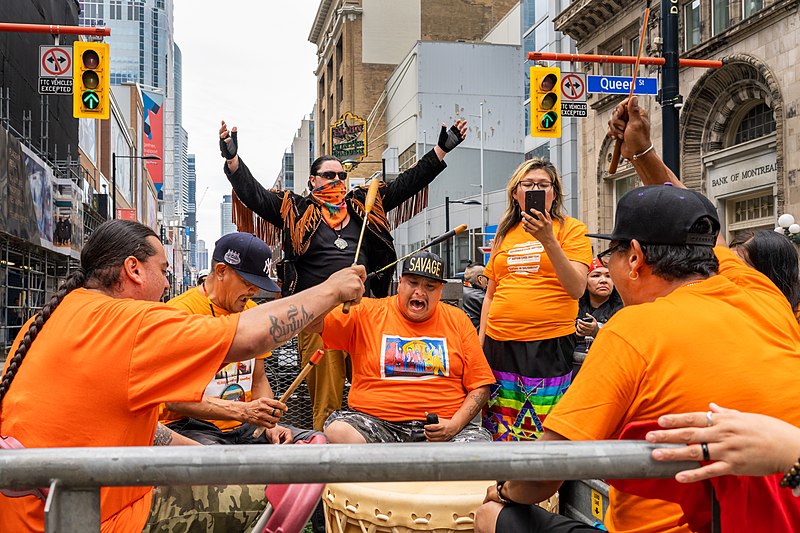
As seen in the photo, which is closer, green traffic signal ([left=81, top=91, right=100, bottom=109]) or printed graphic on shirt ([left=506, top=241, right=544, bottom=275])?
printed graphic on shirt ([left=506, top=241, right=544, bottom=275])

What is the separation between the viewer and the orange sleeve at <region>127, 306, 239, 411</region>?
214cm

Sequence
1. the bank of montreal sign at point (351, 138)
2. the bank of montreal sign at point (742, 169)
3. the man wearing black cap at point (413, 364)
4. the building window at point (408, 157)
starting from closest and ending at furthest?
the man wearing black cap at point (413, 364), the bank of montreal sign at point (742, 169), the building window at point (408, 157), the bank of montreal sign at point (351, 138)

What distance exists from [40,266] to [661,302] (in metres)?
23.8

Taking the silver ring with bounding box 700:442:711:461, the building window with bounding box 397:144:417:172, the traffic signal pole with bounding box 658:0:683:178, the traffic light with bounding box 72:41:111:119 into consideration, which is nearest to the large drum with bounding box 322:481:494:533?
the silver ring with bounding box 700:442:711:461

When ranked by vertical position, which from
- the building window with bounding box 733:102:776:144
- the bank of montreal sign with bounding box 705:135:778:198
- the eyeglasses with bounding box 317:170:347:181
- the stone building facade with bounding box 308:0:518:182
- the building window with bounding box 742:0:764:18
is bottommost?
the eyeglasses with bounding box 317:170:347:181

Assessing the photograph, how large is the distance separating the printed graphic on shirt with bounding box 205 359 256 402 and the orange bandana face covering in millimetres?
1112

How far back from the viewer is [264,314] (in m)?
2.35

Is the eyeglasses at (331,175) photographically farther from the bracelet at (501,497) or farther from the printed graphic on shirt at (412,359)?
the bracelet at (501,497)

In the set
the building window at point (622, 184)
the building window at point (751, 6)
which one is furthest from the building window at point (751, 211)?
the building window at point (622, 184)

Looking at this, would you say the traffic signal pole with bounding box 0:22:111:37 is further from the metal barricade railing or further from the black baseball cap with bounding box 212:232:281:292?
the metal barricade railing

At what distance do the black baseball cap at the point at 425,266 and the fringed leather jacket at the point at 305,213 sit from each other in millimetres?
618

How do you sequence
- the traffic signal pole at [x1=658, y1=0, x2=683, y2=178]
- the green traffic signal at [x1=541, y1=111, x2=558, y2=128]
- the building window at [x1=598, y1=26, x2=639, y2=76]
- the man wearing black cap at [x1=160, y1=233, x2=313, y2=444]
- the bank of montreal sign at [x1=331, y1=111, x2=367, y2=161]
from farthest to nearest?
the bank of montreal sign at [x1=331, y1=111, x2=367, y2=161] → the building window at [x1=598, y1=26, x2=639, y2=76] → the green traffic signal at [x1=541, y1=111, x2=558, y2=128] → the traffic signal pole at [x1=658, y1=0, x2=683, y2=178] → the man wearing black cap at [x1=160, y1=233, x2=313, y2=444]

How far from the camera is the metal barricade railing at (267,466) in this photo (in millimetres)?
1393

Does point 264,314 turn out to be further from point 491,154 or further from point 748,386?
point 491,154
